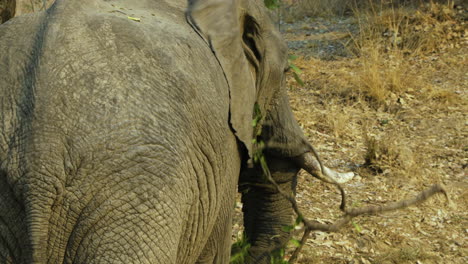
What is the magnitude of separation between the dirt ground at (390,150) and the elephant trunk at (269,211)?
44 centimetres

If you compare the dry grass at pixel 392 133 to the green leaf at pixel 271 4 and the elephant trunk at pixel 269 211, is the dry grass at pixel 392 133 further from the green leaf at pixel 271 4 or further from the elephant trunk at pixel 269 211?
the green leaf at pixel 271 4

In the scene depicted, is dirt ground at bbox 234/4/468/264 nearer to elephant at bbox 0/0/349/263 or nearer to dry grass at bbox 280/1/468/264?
dry grass at bbox 280/1/468/264

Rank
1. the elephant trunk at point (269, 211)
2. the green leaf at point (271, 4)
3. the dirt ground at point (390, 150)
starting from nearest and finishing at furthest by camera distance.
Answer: the green leaf at point (271, 4) < the elephant trunk at point (269, 211) < the dirt ground at point (390, 150)

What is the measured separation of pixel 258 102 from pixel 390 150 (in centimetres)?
268

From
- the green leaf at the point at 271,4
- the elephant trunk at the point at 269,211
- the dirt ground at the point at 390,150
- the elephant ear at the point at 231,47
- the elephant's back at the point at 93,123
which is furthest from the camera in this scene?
the dirt ground at the point at 390,150

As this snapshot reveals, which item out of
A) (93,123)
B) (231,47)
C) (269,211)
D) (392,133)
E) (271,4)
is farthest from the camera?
(392,133)

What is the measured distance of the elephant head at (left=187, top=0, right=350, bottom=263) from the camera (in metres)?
3.00

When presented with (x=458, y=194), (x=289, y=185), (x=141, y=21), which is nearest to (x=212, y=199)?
(x=141, y=21)

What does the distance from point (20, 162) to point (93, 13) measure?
62 centimetres

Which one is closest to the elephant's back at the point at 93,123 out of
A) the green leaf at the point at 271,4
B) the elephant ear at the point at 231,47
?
the elephant ear at the point at 231,47

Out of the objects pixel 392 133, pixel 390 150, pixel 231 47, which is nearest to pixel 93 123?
pixel 231 47

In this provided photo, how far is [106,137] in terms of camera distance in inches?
85.1

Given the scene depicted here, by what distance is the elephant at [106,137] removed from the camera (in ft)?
7.00

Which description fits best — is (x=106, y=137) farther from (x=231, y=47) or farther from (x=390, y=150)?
(x=390, y=150)
